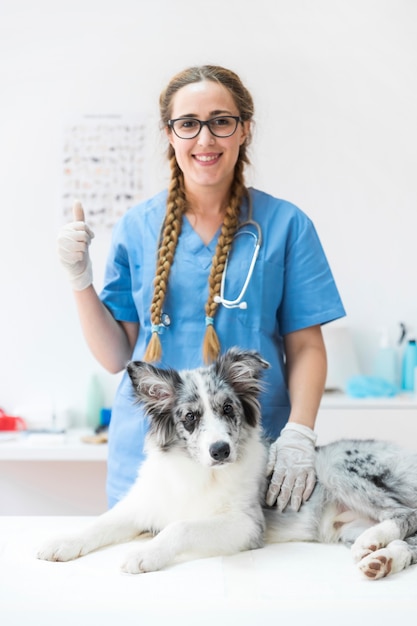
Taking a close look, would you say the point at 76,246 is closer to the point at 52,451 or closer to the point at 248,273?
the point at 248,273

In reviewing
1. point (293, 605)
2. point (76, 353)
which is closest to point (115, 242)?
point (293, 605)

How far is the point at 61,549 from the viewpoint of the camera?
1.35m

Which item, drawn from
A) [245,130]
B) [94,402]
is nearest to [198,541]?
[245,130]

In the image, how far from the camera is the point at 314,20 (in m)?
3.39

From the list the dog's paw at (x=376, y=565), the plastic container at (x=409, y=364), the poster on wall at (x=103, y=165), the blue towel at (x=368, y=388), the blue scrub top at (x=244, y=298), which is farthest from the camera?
the poster on wall at (x=103, y=165)

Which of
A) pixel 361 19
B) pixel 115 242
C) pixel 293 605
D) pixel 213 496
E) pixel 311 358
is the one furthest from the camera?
pixel 361 19

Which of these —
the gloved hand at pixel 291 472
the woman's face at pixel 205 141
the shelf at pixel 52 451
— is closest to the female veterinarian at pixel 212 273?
the woman's face at pixel 205 141

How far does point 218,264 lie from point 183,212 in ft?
0.75

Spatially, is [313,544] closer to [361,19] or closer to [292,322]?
[292,322]

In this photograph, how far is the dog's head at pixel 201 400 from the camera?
55.3 inches

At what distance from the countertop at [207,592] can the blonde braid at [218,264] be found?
0.58 m

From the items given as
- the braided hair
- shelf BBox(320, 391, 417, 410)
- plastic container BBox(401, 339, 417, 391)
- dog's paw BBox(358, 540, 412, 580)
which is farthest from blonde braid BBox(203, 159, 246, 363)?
plastic container BBox(401, 339, 417, 391)

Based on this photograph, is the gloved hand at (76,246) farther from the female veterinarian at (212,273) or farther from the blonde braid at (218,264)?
the blonde braid at (218,264)

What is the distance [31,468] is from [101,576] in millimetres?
2439
